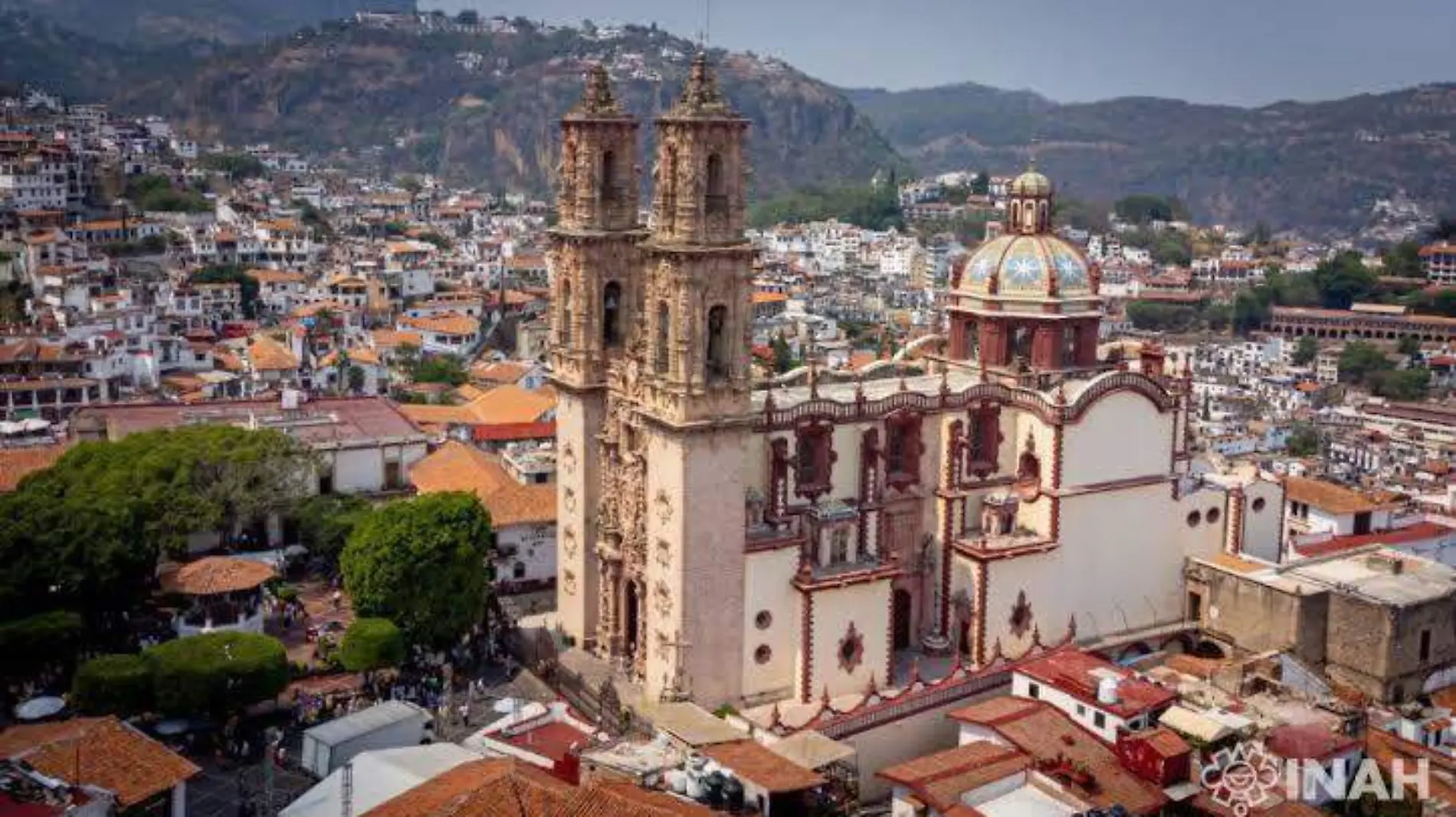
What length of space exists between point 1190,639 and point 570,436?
15550 mm

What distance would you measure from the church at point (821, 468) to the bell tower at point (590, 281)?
2.2 inches

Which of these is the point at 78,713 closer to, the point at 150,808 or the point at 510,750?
the point at 150,808

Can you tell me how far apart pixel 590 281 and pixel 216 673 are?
36.6ft

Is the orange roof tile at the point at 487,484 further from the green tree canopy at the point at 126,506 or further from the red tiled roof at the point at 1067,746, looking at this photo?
the red tiled roof at the point at 1067,746

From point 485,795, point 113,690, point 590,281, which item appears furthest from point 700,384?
point 113,690

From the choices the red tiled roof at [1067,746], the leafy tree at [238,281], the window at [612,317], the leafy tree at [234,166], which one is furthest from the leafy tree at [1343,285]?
the leafy tree at [234,166]

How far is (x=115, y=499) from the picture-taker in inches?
1341

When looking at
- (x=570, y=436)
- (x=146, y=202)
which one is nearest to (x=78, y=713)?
(x=570, y=436)

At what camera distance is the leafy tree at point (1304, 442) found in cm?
6538

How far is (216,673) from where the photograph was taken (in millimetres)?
27531

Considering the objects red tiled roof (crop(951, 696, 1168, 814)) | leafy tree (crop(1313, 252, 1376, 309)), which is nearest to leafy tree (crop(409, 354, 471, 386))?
red tiled roof (crop(951, 696, 1168, 814))

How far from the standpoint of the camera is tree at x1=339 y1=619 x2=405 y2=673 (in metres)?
29.9

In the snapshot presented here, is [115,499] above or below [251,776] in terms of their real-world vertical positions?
above
